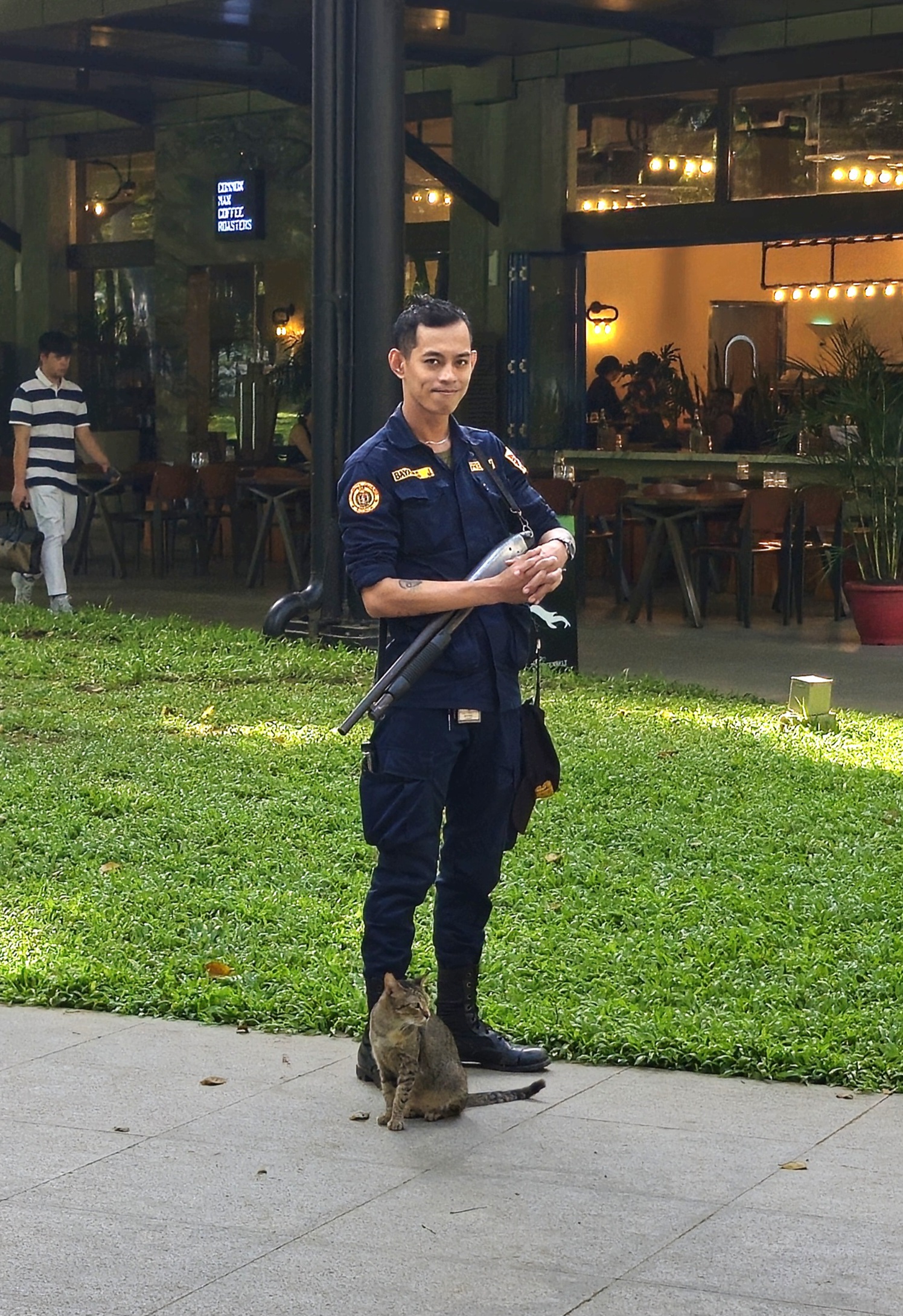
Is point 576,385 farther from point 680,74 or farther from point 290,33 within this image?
point 290,33

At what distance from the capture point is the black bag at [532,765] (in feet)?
14.7

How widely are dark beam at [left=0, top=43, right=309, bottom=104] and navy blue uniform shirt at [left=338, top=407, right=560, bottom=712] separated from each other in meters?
14.7

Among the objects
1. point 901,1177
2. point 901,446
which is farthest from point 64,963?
point 901,446

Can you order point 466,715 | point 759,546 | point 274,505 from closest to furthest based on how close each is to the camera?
point 466,715
point 759,546
point 274,505

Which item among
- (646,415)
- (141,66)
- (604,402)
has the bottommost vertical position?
(646,415)

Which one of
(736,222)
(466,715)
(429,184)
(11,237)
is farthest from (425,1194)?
(11,237)

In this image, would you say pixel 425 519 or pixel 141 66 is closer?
pixel 425 519

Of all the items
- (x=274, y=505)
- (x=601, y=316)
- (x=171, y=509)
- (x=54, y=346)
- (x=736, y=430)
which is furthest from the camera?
(x=601, y=316)

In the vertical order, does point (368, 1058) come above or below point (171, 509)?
below

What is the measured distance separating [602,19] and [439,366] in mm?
12051

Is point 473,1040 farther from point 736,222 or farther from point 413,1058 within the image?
point 736,222

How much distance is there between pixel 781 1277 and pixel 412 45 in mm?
14980

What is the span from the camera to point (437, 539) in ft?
14.3

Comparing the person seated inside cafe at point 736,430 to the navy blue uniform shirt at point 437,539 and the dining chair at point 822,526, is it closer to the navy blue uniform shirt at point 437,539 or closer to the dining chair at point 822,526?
the dining chair at point 822,526
